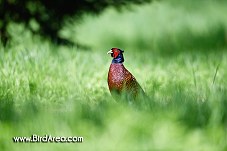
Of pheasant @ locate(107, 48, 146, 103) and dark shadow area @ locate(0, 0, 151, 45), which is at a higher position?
dark shadow area @ locate(0, 0, 151, 45)

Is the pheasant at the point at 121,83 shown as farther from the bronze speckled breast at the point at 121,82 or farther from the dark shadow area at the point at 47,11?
the dark shadow area at the point at 47,11

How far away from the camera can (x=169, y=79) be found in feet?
17.7

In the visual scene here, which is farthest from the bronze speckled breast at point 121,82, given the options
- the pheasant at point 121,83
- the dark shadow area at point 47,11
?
the dark shadow area at point 47,11

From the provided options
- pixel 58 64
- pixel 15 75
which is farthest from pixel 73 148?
A: pixel 58 64

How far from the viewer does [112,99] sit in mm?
4125

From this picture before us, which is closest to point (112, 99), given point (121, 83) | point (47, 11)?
point (121, 83)

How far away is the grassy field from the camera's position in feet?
11.2

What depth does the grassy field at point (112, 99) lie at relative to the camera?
3.42 meters

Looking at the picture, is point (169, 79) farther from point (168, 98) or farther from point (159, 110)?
point (159, 110)

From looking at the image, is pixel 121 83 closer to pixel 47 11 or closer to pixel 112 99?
pixel 112 99

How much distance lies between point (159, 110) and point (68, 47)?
425 centimetres

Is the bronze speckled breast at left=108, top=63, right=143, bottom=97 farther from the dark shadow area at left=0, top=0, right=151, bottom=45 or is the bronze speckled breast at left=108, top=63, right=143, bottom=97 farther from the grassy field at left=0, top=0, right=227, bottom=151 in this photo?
the dark shadow area at left=0, top=0, right=151, bottom=45

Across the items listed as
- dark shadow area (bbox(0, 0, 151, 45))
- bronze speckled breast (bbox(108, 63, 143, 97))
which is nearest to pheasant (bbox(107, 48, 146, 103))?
bronze speckled breast (bbox(108, 63, 143, 97))

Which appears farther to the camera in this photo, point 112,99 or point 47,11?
point 47,11
